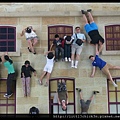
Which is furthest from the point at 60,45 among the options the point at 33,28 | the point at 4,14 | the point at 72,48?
the point at 4,14

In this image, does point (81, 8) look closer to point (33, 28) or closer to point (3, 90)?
point (33, 28)

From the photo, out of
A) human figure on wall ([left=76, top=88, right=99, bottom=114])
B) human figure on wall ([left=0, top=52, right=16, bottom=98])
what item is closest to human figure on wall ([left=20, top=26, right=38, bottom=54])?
human figure on wall ([left=0, top=52, right=16, bottom=98])

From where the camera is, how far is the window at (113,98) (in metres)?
15.9

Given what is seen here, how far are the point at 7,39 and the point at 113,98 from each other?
564cm

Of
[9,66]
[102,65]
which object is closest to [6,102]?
[9,66]

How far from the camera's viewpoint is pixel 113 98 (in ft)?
52.7

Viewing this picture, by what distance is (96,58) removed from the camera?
15844mm

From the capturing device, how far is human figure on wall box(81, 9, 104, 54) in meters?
16.0

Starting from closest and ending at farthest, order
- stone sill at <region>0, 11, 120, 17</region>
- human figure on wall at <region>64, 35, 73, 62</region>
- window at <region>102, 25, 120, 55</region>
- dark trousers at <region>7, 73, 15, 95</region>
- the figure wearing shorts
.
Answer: dark trousers at <region>7, 73, 15, 95</region> < human figure on wall at <region>64, 35, 73, 62</region> < the figure wearing shorts < stone sill at <region>0, 11, 120, 17</region> < window at <region>102, 25, 120, 55</region>

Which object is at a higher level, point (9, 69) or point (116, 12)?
point (116, 12)

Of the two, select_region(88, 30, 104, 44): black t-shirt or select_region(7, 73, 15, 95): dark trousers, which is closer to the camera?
select_region(7, 73, 15, 95): dark trousers

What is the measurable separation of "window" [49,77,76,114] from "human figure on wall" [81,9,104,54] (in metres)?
1.93

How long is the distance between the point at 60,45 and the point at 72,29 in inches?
45.8

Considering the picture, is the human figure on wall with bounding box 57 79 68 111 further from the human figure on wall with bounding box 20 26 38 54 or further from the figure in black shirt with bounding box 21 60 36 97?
the human figure on wall with bounding box 20 26 38 54
